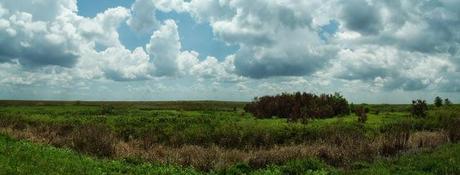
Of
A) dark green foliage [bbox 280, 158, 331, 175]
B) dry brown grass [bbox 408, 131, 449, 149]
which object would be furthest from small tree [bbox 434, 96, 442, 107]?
dark green foliage [bbox 280, 158, 331, 175]

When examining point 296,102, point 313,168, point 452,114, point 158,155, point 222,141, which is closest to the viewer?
point 313,168

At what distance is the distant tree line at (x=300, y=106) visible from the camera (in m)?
54.7

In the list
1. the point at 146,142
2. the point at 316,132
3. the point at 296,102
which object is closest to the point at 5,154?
A: the point at 146,142

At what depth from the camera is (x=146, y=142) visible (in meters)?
37.8

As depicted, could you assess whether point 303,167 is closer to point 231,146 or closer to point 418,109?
point 231,146

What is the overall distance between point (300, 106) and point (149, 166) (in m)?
32.7

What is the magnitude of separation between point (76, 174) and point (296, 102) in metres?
38.4

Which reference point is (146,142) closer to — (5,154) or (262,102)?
(5,154)

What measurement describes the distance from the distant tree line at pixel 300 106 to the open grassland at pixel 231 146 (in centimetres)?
624

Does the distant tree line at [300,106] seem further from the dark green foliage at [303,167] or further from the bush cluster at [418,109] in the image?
the dark green foliage at [303,167]

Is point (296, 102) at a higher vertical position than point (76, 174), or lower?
higher

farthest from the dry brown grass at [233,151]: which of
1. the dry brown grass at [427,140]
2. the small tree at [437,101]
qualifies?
the small tree at [437,101]

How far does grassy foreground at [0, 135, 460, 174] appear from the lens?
22.4 meters

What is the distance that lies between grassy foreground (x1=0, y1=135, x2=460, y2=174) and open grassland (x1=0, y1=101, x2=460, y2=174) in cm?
4
